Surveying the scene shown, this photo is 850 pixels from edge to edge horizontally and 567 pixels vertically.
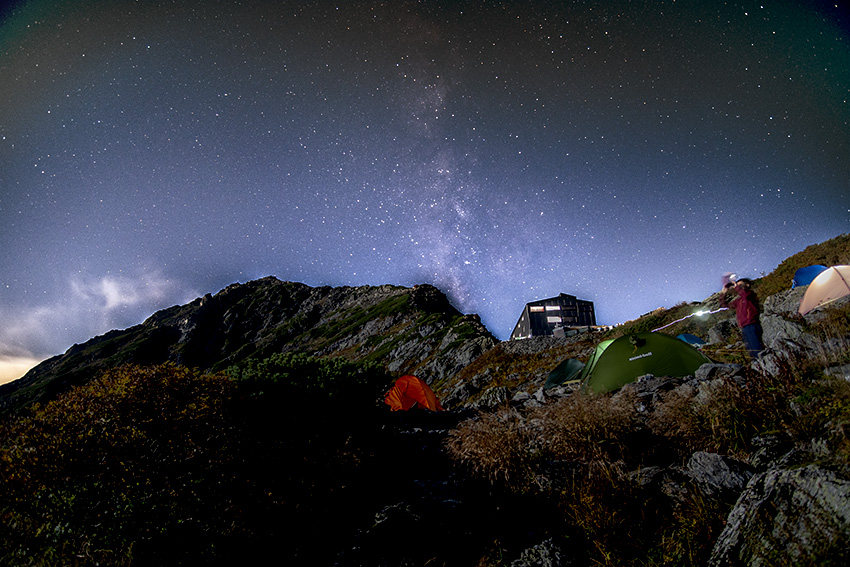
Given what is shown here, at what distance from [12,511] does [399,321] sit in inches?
Answer: 3751

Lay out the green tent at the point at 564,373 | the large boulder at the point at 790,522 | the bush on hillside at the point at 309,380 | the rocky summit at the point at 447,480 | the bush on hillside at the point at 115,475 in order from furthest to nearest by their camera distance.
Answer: the green tent at the point at 564,373 < the bush on hillside at the point at 309,380 < the bush on hillside at the point at 115,475 < the rocky summit at the point at 447,480 < the large boulder at the point at 790,522

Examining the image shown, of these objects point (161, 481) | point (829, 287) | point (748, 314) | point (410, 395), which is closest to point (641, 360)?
point (748, 314)

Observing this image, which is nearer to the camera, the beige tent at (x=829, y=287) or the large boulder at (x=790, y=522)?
the large boulder at (x=790, y=522)

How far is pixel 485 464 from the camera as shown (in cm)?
587

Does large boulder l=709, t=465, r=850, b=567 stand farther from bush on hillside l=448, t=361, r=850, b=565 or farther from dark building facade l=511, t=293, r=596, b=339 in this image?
dark building facade l=511, t=293, r=596, b=339

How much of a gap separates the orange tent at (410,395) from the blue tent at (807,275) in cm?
2420

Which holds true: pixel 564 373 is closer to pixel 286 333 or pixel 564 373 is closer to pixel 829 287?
pixel 829 287

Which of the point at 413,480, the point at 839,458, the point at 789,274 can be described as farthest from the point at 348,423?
the point at 789,274

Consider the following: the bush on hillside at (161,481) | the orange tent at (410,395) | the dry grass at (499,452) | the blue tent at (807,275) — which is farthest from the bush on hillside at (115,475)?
the blue tent at (807,275)

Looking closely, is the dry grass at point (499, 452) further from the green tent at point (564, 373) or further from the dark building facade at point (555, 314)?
the dark building facade at point (555, 314)

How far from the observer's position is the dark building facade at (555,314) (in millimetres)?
80438

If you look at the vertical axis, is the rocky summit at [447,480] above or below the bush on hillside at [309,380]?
below

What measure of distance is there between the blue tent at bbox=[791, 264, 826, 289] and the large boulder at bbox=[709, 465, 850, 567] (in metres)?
26.0

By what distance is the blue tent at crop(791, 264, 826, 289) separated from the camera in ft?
68.8
